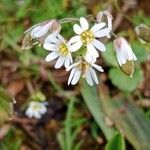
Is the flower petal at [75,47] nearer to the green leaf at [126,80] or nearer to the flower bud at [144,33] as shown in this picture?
the flower bud at [144,33]

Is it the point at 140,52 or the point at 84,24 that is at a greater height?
the point at 84,24

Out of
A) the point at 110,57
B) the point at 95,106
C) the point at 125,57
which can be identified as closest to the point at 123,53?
the point at 125,57

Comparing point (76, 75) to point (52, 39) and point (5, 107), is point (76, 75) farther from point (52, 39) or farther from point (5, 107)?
point (5, 107)

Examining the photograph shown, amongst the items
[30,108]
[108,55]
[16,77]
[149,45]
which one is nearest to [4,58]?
[16,77]

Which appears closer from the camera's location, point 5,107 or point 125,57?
point 125,57

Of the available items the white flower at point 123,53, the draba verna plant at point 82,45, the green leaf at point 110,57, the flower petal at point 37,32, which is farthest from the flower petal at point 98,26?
the green leaf at point 110,57

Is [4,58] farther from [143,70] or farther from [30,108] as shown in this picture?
[143,70]

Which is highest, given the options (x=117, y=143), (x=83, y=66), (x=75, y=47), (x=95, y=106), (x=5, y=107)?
(x=75, y=47)
